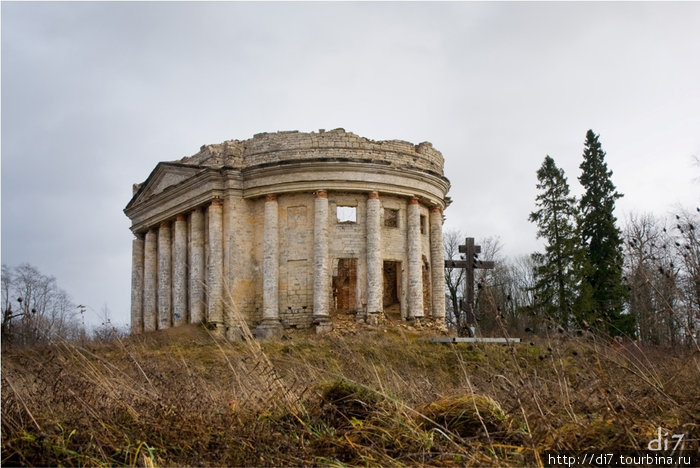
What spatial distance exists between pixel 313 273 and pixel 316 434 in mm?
17341

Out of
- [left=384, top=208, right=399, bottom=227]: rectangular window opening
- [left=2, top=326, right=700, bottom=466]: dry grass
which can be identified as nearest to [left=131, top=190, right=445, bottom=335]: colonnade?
[left=384, top=208, right=399, bottom=227]: rectangular window opening

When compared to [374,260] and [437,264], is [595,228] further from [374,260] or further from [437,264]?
[374,260]

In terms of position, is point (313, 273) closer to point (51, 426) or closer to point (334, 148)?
point (334, 148)

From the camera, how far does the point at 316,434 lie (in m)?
5.36

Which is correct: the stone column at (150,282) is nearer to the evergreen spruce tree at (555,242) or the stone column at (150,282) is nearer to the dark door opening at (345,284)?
the dark door opening at (345,284)

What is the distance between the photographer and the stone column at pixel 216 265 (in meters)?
22.9

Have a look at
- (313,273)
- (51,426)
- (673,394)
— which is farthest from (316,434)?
(313,273)

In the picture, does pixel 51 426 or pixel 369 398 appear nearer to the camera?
pixel 51 426

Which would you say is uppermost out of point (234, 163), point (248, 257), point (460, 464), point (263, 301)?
point (234, 163)

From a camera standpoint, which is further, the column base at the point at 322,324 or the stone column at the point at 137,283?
the stone column at the point at 137,283

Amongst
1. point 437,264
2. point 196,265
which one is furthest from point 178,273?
point 437,264

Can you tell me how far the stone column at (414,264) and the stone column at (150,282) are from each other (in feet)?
33.9

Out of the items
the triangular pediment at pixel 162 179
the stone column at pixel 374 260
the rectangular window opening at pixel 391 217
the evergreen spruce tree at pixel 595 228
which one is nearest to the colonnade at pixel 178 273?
the triangular pediment at pixel 162 179

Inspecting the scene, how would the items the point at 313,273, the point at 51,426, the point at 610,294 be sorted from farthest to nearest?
the point at 610,294
the point at 313,273
the point at 51,426
